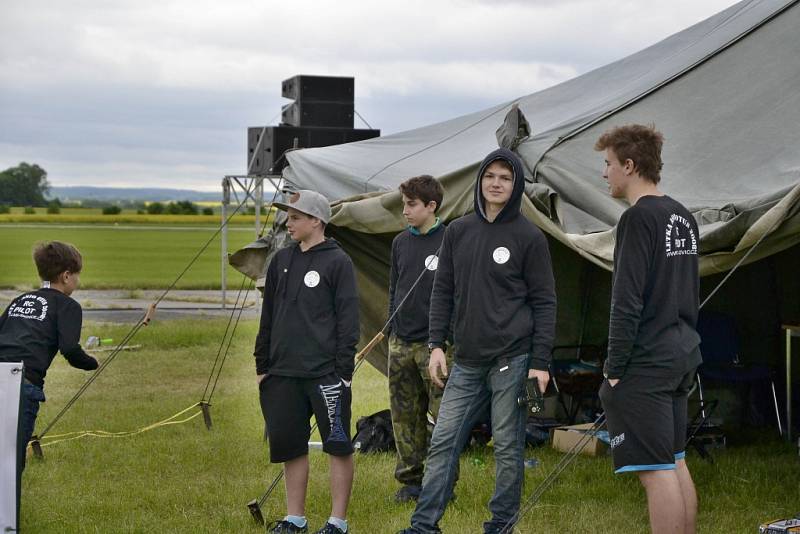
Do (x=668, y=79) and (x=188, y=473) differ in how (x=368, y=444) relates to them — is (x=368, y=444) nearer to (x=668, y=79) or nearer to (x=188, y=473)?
(x=188, y=473)

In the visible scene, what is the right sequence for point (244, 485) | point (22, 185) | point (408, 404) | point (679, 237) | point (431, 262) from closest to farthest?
point (679, 237) < point (431, 262) < point (408, 404) < point (244, 485) < point (22, 185)

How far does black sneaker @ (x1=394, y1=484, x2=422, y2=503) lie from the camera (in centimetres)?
581

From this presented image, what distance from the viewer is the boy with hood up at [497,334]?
180 inches

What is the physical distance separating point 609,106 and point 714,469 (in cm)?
227

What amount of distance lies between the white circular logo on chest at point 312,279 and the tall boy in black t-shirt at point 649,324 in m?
1.55

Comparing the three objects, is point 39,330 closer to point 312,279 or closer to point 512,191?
point 312,279

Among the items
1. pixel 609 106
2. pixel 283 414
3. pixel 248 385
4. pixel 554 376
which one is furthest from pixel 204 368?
pixel 283 414

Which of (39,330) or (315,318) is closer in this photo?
(315,318)

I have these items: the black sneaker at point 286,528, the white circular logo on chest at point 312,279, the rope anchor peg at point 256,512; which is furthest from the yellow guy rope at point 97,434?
the white circular logo on chest at point 312,279

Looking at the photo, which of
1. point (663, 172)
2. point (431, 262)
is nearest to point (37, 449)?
point (431, 262)

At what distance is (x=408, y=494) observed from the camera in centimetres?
584

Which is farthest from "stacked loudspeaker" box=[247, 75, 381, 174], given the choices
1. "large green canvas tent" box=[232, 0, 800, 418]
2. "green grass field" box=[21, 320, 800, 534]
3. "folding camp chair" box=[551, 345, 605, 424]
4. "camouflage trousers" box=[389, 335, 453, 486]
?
"camouflage trousers" box=[389, 335, 453, 486]

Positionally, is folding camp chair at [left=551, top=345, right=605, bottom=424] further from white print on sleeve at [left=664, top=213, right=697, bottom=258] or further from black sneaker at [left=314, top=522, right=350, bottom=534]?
white print on sleeve at [left=664, top=213, right=697, bottom=258]

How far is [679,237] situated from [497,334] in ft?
3.22
